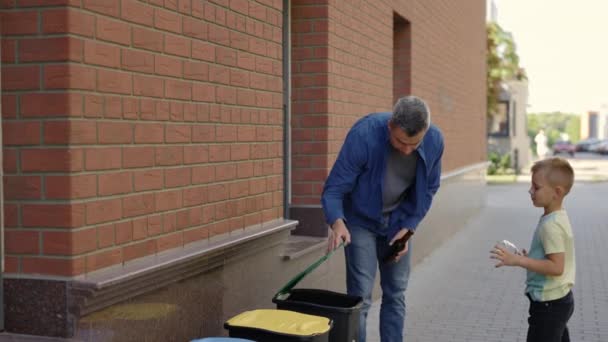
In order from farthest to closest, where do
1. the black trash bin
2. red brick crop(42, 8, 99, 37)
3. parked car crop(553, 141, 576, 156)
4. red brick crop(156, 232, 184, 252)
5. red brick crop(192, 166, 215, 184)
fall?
parked car crop(553, 141, 576, 156)
red brick crop(192, 166, 215, 184)
the black trash bin
red brick crop(156, 232, 184, 252)
red brick crop(42, 8, 99, 37)

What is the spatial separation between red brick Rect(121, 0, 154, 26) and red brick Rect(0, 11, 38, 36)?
1.54 feet

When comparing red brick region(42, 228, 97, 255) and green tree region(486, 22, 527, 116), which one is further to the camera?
green tree region(486, 22, 527, 116)

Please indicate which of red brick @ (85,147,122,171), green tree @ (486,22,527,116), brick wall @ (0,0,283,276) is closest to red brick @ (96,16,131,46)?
brick wall @ (0,0,283,276)

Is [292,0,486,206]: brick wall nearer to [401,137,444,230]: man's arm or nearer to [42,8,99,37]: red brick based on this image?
[401,137,444,230]: man's arm

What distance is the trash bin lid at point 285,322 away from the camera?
3.64 m

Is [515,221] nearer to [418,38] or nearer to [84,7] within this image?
[418,38]

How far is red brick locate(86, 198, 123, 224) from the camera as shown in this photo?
3.33 metres

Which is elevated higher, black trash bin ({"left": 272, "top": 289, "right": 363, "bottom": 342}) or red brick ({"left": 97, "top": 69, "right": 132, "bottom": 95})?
red brick ({"left": 97, "top": 69, "right": 132, "bottom": 95})

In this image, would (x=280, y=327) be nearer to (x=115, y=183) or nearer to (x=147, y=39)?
(x=115, y=183)

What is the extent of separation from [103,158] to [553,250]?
2199 mm

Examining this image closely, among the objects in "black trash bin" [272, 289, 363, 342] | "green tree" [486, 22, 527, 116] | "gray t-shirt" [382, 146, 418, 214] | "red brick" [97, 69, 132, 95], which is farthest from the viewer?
"green tree" [486, 22, 527, 116]

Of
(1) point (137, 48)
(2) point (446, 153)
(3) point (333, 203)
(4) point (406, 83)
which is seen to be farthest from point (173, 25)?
(2) point (446, 153)

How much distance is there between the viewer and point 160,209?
3.92 meters

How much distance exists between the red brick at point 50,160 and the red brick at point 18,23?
46cm
